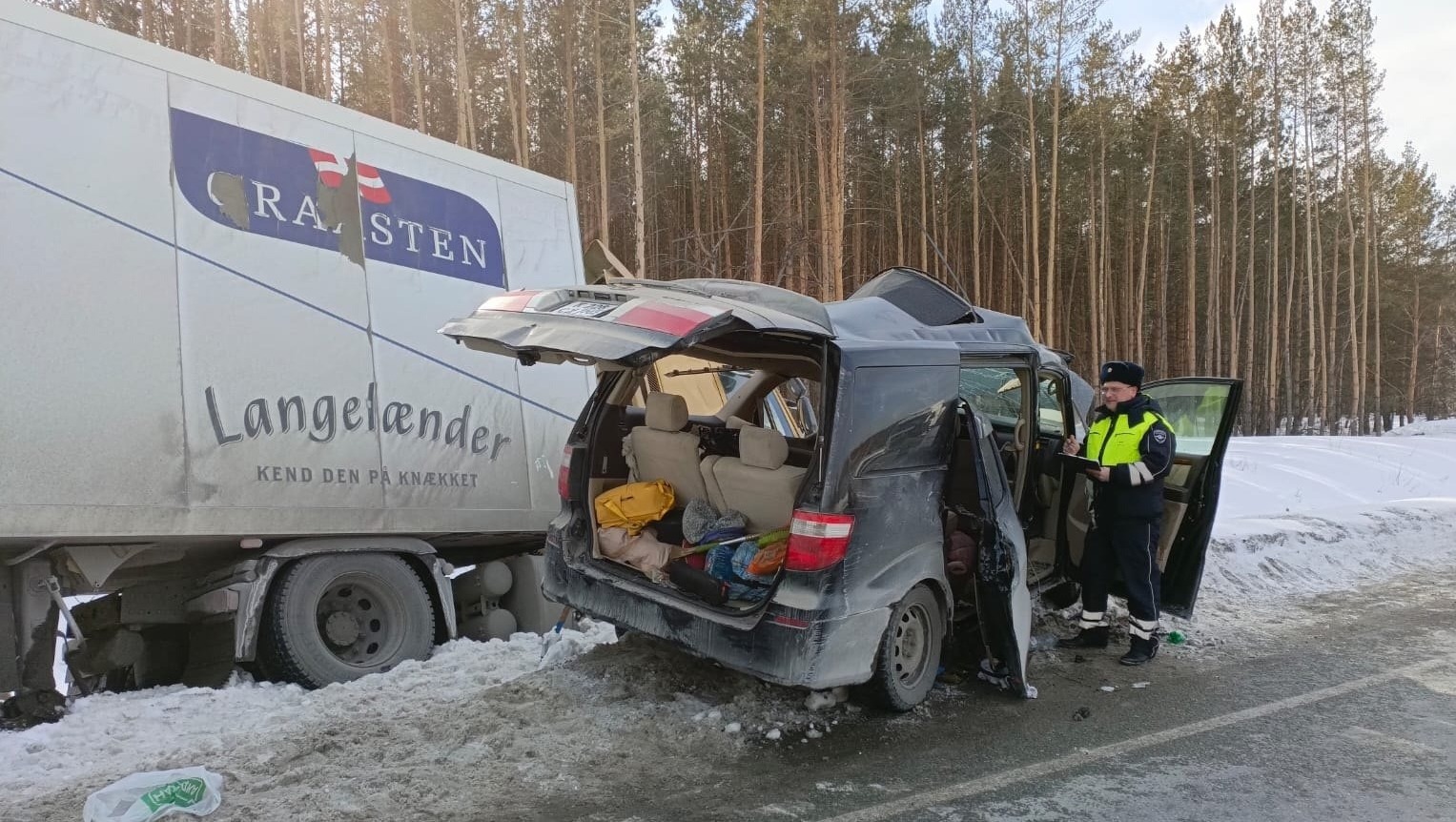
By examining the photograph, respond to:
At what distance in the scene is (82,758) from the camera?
337cm


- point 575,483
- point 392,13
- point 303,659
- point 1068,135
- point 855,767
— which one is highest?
point 392,13

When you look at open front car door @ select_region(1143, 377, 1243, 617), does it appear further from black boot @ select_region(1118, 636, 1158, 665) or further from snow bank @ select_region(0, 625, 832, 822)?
snow bank @ select_region(0, 625, 832, 822)

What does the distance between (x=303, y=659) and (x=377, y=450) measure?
1.11 meters

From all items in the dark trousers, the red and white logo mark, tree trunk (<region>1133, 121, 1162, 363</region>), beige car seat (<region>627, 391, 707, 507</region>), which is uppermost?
tree trunk (<region>1133, 121, 1162, 363</region>)

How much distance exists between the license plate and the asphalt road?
75.5 inches

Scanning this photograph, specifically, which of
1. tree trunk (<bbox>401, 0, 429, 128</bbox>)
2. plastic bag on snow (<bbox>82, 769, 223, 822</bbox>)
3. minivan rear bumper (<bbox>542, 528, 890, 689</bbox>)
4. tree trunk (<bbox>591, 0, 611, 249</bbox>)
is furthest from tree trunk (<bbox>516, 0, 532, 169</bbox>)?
plastic bag on snow (<bbox>82, 769, 223, 822</bbox>)

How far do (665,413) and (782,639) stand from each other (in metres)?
1.64

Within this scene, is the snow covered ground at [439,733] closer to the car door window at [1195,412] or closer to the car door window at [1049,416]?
the car door window at [1195,412]

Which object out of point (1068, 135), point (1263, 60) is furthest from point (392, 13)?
point (1263, 60)

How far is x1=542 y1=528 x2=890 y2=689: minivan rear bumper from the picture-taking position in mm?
3502

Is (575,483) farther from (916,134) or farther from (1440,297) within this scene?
(1440,297)

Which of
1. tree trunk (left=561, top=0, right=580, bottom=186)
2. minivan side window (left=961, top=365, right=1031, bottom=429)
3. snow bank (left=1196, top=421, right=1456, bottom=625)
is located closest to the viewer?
minivan side window (left=961, top=365, right=1031, bottom=429)

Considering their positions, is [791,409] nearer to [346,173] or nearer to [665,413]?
[665,413]

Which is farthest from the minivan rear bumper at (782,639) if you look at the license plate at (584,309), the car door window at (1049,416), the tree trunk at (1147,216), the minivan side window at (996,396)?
the tree trunk at (1147,216)
